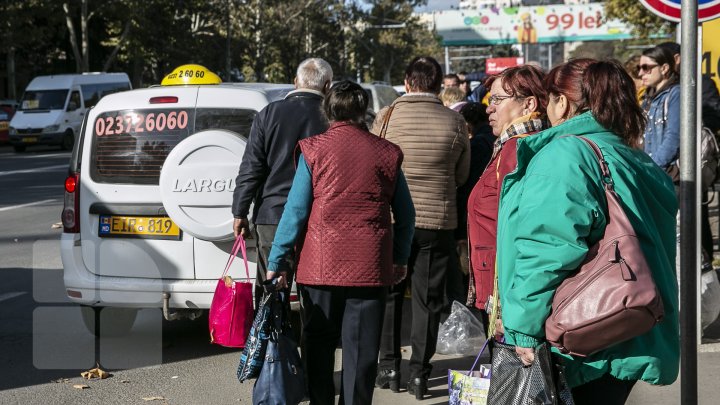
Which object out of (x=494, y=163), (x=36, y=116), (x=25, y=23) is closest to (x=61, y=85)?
(x=36, y=116)

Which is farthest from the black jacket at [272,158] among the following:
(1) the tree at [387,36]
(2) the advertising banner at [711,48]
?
(1) the tree at [387,36]

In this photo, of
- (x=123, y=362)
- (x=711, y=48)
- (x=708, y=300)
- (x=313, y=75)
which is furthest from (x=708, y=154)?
(x=123, y=362)

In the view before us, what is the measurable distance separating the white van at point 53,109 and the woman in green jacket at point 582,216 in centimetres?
3234

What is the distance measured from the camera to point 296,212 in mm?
4543

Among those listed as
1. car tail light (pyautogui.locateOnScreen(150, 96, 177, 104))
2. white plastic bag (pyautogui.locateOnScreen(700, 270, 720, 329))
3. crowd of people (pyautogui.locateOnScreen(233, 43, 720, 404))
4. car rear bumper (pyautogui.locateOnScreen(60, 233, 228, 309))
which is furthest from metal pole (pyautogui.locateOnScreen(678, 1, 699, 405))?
car tail light (pyautogui.locateOnScreen(150, 96, 177, 104))

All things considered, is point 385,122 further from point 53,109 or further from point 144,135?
point 53,109

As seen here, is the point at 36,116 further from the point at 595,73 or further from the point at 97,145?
the point at 595,73

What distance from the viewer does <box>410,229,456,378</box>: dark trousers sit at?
19.3 ft

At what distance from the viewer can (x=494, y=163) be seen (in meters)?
4.23

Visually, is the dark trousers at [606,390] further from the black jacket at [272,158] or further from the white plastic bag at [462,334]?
the white plastic bag at [462,334]

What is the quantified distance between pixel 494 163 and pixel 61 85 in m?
32.3

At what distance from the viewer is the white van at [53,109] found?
33.6 m

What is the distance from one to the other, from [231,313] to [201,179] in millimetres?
1150

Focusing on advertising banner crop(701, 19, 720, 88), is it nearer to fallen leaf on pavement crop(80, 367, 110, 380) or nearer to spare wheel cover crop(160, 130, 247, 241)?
spare wheel cover crop(160, 130, 247, 241)
